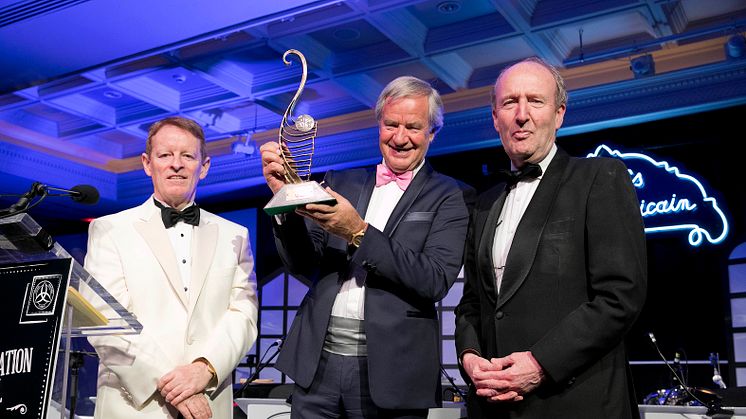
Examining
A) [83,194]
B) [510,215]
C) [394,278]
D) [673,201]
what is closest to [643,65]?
[673,201]

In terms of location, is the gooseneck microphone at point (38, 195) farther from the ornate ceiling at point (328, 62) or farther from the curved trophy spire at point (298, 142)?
the ornate ceiling at point (328, 62)

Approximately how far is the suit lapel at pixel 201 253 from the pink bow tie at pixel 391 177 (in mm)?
597

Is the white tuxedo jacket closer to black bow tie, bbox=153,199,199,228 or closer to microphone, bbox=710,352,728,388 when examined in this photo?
black bow tie, bbox=153,199,199,228

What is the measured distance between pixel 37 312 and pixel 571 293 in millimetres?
1242

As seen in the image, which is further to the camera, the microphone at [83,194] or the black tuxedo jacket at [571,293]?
the microphone at [83,194]

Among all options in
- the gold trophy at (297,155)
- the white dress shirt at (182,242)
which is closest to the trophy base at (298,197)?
the gold trophy at (297,155)

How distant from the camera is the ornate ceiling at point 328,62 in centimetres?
606

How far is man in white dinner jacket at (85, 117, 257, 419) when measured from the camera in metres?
2.16

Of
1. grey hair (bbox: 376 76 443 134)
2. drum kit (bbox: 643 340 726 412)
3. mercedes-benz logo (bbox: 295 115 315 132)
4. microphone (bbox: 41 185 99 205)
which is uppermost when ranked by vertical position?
grey hair (bbox: 376 76 443 134)

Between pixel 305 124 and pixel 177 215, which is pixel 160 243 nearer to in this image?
pixel 177 215

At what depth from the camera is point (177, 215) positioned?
2412 mm

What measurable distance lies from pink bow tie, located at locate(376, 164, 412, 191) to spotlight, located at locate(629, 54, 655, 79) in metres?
5.59

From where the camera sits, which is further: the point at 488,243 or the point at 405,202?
the point at 405,202

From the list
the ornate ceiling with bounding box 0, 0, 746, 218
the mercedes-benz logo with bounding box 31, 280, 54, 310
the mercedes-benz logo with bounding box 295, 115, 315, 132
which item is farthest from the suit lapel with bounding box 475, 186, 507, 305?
the ornate ceiling with bounding box 0, 0, 746, 218
